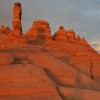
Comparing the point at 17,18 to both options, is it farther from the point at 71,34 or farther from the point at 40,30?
the point at 71,34

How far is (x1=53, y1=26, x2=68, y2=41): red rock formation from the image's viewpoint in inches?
2859

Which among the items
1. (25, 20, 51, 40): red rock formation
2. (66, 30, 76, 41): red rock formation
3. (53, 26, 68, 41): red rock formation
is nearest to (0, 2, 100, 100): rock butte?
(25, 20, 51, 40): red rock formation

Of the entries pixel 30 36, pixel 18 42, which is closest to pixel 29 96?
pixel 18 42

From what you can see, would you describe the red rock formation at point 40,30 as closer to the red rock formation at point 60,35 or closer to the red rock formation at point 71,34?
the red rock formation at point 60,35

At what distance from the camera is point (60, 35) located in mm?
73938

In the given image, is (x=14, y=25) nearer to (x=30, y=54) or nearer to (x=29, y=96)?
(x=30, y=54)

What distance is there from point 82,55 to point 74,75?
23998 mm

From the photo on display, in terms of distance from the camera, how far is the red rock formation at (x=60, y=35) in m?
72.6

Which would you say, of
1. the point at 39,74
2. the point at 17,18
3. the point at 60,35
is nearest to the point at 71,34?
the point at 60,35

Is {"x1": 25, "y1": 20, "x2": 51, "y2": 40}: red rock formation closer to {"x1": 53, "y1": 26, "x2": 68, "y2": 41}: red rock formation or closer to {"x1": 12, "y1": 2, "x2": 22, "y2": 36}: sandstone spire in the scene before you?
{"x1": 53, "y1": 26, "x2": 68, "y2": 41}: red rock formation

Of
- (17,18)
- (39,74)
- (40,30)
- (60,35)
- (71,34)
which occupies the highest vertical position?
(17,18)

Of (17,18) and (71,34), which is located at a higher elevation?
(17,18)

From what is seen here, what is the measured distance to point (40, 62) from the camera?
102 feet

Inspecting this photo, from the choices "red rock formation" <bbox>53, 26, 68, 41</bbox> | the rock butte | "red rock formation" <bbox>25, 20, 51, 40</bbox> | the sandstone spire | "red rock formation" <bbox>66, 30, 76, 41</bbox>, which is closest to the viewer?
the rock butte
